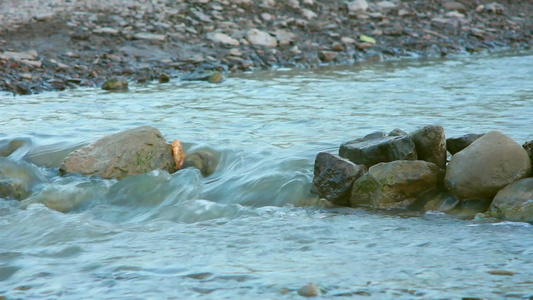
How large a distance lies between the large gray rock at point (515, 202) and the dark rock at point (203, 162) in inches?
81.6

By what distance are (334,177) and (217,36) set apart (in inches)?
329

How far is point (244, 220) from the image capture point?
4168 mm

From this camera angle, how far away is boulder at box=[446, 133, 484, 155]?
4.67 metres

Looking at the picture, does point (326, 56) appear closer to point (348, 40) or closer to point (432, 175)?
point (348, 40)

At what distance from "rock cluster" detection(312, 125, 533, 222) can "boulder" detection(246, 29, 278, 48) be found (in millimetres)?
8109

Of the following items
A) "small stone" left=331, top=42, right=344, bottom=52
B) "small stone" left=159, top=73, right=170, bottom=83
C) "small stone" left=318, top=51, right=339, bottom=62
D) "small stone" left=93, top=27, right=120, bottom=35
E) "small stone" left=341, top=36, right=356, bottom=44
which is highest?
"small stone" left=93, top=27, right=120, bottom=35

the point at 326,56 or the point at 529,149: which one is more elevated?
the point at 529,149

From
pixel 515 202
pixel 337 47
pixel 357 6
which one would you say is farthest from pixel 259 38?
pixel 515 202

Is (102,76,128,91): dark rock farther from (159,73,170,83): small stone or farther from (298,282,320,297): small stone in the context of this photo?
(298,282,320,297): small stone

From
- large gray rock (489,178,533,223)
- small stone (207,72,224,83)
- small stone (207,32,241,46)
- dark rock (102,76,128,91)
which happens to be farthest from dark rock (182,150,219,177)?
small stone (207,32,241,46)

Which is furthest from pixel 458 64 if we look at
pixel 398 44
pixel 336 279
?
pixel 336 279

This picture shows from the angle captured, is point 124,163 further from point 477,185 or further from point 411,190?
point 477,185

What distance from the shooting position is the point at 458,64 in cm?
1130

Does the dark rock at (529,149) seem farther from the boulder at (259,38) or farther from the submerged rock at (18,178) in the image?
the boulder at (259,38)
